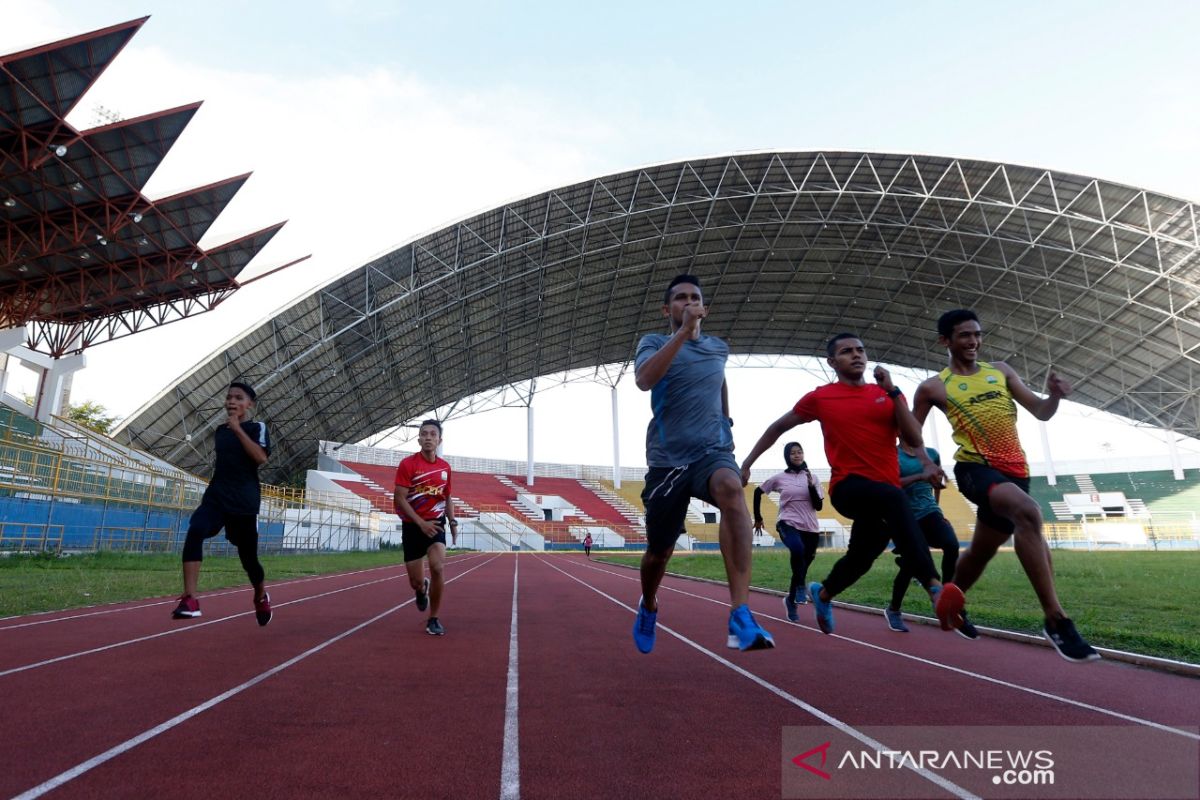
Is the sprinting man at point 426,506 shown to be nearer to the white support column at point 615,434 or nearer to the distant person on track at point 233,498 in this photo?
the distant person on track at point 233,498

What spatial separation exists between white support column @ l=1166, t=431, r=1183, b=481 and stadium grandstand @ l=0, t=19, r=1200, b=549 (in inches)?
14.4

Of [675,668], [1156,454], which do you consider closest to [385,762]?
[675,668]

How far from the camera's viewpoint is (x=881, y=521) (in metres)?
4.06

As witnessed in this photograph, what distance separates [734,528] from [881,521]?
142 centimetres

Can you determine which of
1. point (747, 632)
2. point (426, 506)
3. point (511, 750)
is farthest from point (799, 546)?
point (511, 750)

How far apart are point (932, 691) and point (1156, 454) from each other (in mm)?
60322

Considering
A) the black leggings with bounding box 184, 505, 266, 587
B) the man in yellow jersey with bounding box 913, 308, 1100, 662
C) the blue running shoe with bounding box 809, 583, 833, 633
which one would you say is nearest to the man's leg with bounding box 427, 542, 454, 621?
the black leggings with bounding box 184, 505, 266, 587

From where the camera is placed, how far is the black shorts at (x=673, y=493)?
3.35m

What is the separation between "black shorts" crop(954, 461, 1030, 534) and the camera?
362cm

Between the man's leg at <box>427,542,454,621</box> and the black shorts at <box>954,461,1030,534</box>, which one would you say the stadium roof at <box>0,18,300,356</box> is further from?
the black shorts at <box>954,461,1030,534</box>

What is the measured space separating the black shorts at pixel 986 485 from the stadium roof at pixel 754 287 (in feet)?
89.1

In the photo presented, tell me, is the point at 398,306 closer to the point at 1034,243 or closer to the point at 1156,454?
the point at 1034,243

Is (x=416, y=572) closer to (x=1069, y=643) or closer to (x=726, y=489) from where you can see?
(x=726, y=489)

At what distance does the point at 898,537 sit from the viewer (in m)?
3.93
